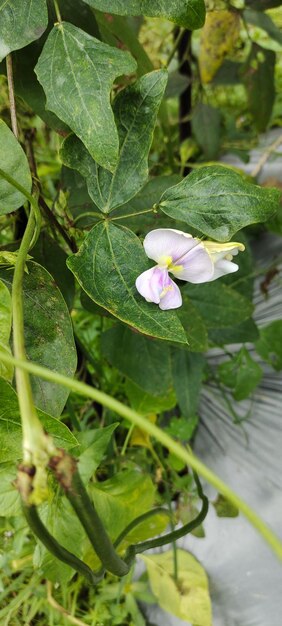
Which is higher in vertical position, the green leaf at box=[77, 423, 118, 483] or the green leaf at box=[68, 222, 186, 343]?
the green leaf at box=[68, 222, 186, 343]

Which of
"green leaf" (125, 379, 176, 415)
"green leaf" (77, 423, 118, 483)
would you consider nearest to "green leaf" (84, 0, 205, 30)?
"green leaf" (77, 423, 118, 483)

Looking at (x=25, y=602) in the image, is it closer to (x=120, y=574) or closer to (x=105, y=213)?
(x=120, y=574)

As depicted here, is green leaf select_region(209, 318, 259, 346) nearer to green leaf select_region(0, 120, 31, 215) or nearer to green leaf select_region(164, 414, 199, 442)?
green leaf select_region(164, 414, 199, 442)

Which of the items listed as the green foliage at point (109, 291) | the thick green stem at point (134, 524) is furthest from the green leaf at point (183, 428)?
the thick green stem at point (134, 524)

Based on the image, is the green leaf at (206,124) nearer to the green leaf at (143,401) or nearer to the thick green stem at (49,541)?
the green leaf at (143,401)

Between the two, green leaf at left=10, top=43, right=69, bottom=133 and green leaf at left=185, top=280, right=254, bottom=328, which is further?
green leaf at left=185, top=280, right=254, bottom=328

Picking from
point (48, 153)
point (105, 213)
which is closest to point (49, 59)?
point (105, 213)

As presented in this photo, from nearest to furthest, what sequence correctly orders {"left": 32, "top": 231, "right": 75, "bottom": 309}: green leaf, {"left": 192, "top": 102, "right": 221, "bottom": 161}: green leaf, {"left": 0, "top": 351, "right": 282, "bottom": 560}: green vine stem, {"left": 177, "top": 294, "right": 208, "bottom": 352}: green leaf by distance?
1. {"left": 0, "top": 351, "right": 282, "bottom": 560}: green vine stem
2. {"left": 32, "top": 231, "right": 75, "bottom": 309}: green leaf
3. {"left": 177, "top": 294, "right": 208, "bottom": 352}: green leaf
4. {"left": 192, "top": 102, "right": 221, "bottom": 161}: green leaf

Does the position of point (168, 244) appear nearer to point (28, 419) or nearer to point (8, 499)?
point (28, 419)
